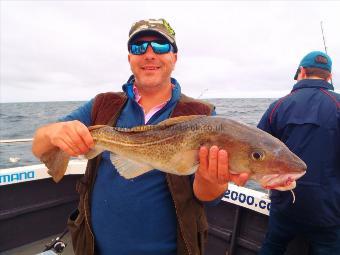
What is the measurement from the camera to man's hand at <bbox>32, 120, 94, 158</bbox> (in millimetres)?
2660

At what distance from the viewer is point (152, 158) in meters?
2.74

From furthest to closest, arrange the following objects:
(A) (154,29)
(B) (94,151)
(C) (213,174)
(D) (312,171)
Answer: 1. (D) (312,171)
2. (A) (154,29)
3. (B) (94,151)
4. (C) (213,174)

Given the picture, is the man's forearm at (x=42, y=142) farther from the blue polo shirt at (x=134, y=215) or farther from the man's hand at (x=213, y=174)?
the man's hand at (x=213, y=174)

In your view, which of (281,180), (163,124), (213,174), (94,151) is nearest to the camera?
(281,180)

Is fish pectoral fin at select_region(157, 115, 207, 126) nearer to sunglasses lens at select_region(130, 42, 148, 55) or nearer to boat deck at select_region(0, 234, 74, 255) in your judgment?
sunglasses lens at select_region(130, 42, 148, 55)

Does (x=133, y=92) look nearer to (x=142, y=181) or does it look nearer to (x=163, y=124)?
(x=163, y=124)

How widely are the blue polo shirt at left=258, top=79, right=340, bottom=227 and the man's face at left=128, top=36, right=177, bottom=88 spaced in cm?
189

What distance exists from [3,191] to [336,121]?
16.4ft

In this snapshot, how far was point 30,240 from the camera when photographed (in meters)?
5.75

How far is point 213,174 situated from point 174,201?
0.47m

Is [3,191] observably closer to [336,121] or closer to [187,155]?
[187,155]

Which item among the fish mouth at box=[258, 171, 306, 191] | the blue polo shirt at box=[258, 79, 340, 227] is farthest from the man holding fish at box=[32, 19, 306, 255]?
the blue polo shirt at box=[258, 79, 340, 227]

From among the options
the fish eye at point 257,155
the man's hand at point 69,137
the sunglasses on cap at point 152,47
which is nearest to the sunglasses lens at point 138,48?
the sunglasses on cap at point 152,47

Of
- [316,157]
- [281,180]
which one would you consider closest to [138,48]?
[281,180]
